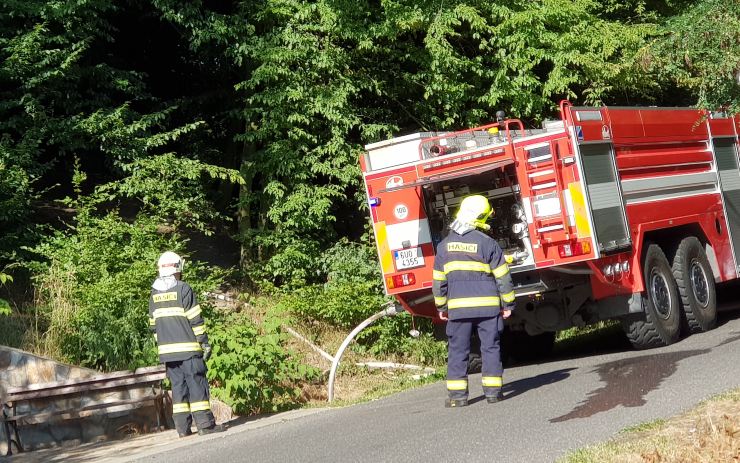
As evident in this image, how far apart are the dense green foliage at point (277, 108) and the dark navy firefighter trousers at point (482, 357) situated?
464 cm

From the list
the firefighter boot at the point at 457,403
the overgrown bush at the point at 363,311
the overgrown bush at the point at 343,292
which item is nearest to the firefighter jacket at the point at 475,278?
the firefighter boot at the point at 457,403

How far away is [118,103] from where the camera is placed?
55.8 ft

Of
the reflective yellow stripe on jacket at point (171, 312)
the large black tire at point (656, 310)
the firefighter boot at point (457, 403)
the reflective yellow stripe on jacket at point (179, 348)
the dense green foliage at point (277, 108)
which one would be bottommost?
the firefighter boot at point (457, 403)

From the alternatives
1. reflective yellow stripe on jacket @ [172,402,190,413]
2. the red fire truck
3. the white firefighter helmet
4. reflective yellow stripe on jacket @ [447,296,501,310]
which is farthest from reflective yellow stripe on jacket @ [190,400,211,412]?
the red fire truck

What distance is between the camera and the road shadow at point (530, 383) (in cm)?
923

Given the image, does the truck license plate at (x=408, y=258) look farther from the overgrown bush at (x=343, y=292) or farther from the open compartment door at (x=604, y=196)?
the overgrown bush at (x=343, y=292)

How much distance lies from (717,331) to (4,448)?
796 centimetres

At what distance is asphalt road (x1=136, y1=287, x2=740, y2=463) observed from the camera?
6793 mm

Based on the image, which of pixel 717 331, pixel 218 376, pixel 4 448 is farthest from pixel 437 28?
pixel 4 448

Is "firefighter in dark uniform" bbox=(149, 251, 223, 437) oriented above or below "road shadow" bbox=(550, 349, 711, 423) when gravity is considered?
above

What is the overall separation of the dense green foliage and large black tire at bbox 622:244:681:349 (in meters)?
2.66

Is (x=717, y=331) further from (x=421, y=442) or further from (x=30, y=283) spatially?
(x=30, y=283)

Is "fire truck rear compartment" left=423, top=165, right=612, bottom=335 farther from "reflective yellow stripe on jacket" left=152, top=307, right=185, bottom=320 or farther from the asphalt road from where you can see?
"reflective yellow stripe on jacket" left=152, top=307, right=185, bottom=320

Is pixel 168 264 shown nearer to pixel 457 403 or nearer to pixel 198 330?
pixel 198 330
